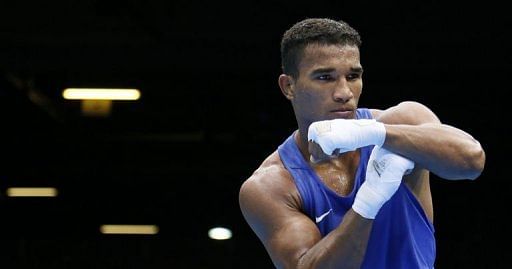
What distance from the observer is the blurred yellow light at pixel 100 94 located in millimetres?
9195

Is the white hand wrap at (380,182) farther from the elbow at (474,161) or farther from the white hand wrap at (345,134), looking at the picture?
the elbow at (474,161)

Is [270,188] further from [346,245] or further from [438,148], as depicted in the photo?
[438,148]

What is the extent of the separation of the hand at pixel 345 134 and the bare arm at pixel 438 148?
0.05 metres

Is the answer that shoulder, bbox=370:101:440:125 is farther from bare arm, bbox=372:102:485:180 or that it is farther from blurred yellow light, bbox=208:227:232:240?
blurred yellow light, bbox=208:227:232:240

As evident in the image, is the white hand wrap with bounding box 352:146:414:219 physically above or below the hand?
below

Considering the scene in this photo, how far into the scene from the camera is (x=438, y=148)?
307cm

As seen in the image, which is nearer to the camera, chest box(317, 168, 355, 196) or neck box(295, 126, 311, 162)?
chest box(317, 168, 355, 196)

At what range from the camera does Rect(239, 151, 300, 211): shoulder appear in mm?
3406

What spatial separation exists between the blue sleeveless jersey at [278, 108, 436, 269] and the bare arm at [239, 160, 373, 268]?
6 cm

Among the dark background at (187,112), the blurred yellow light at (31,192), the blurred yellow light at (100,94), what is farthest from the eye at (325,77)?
the blurred yellow light at (31,192)

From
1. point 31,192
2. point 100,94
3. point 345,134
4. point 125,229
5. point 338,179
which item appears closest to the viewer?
point 345,134

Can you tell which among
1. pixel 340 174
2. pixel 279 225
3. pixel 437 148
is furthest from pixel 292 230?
pixel 437 148

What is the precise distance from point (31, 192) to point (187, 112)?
2.37 m

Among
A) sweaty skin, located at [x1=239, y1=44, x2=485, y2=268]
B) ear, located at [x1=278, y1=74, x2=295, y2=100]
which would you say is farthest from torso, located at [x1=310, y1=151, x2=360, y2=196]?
ear, located at [x1=278, y1=74, x2=295, y2=100]
